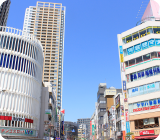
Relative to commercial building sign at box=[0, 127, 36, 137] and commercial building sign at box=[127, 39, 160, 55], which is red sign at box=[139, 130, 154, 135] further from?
commercial building sign at box=[0, 127, 36, 137]

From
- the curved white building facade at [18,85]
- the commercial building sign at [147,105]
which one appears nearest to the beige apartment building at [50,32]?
the curved white building facade at [18,85]

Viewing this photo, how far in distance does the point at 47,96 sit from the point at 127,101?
2467cm

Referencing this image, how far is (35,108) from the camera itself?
162 feet

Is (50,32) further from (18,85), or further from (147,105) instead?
(147,105)

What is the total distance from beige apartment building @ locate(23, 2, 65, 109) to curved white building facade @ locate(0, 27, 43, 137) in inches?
3520

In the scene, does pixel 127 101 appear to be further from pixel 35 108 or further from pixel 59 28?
pixel 59 28

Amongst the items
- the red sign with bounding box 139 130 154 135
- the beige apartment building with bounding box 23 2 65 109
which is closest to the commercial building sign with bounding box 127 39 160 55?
the red sign with bounding box 139 130 154 135

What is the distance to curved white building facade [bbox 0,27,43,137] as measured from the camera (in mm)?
41531

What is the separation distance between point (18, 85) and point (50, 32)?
115 meters

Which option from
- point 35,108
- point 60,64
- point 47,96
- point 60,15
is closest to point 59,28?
point 60,15

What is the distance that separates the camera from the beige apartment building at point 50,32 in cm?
14325

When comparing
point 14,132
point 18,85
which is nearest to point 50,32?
point 18,85

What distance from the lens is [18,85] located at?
1767 inches

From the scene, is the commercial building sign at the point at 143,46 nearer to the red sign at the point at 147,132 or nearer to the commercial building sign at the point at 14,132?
the red sign at the point at 147,132
